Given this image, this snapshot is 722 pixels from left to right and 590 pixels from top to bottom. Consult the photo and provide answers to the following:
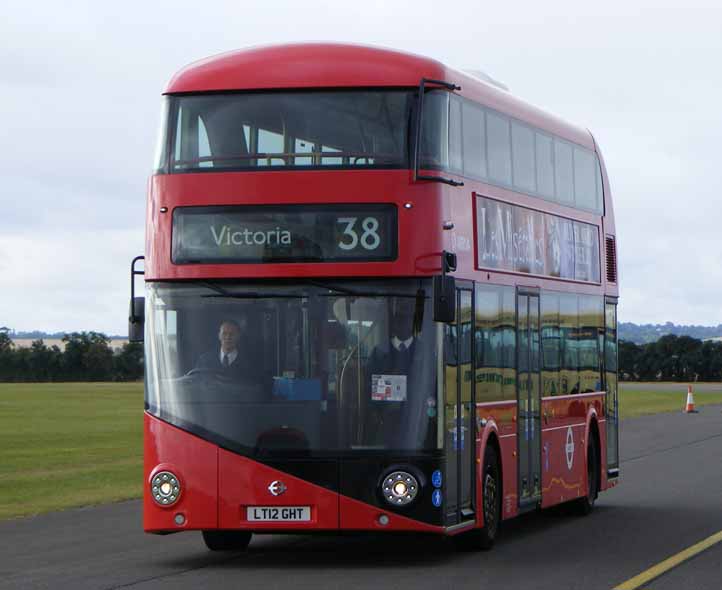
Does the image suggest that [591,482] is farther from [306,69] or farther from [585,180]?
[306,69]

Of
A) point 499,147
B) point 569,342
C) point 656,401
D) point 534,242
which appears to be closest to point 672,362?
point 656,401

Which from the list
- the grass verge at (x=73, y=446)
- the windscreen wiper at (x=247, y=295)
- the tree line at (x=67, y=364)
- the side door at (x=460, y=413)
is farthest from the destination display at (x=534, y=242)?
the tree line at (x=67, y=364)

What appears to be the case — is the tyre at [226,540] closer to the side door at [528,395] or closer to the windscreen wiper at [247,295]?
the windscreen wiper at [247,295]

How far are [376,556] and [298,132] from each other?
146 inches

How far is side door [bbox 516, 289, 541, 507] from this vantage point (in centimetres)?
1673

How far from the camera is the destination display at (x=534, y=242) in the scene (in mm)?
15523

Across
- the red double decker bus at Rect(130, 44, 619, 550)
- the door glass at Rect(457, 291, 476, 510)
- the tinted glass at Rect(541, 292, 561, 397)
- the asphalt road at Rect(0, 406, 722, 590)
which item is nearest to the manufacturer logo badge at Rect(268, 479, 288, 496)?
the red double decker bus at Rect(130, 44, 619, 550)

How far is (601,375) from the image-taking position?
2045 cm

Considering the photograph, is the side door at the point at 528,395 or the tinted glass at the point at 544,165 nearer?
the side door at the point at 528,395

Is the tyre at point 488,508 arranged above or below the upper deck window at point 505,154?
below

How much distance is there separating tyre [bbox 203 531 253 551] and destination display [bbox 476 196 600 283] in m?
3.17

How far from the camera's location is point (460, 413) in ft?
47.3

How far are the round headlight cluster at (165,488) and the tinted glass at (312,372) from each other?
1.33 ft

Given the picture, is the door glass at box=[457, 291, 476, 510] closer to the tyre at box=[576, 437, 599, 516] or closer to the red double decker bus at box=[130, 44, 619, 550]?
the red double decker bus at box=[130, 44, 619, 550]
